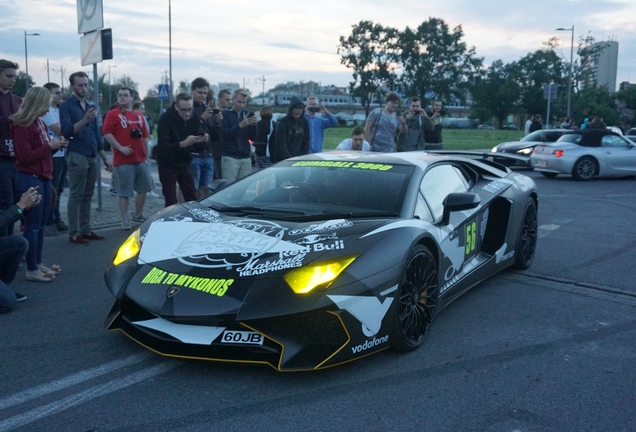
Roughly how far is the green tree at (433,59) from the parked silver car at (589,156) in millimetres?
54968

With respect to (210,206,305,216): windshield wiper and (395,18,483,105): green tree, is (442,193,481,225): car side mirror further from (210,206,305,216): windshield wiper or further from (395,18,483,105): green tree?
(395,18,483,105): green tree

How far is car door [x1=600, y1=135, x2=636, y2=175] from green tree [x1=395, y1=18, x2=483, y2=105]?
180ft

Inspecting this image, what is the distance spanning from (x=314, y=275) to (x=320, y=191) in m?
1.32

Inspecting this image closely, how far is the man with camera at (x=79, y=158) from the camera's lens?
777cm

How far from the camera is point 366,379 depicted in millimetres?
3709

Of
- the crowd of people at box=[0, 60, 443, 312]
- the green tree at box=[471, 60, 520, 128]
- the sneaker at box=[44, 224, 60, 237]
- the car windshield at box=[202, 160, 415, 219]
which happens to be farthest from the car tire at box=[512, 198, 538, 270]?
the green tree at box=[471, 60, 520, 128]

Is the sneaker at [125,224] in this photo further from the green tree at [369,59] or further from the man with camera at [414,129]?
the green tree at [369,59]

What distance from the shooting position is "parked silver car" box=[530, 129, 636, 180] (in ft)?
56.1

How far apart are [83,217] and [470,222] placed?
186 inches

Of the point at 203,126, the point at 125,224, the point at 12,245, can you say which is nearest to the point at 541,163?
the point at 203,126

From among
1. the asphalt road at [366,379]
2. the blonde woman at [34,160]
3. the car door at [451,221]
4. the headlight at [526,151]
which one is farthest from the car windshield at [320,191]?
the headlight at [526,151]

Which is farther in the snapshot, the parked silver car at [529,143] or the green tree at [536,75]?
the green tree at [536,75]

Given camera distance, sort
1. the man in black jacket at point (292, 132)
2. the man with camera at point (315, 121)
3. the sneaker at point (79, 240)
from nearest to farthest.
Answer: the sneaker at point (79, 240), the man in black jacket at point (292, 132), the man with camera at point (315, 121)

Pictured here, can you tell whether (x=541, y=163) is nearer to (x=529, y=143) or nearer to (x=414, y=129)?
(x=529, y=143)
